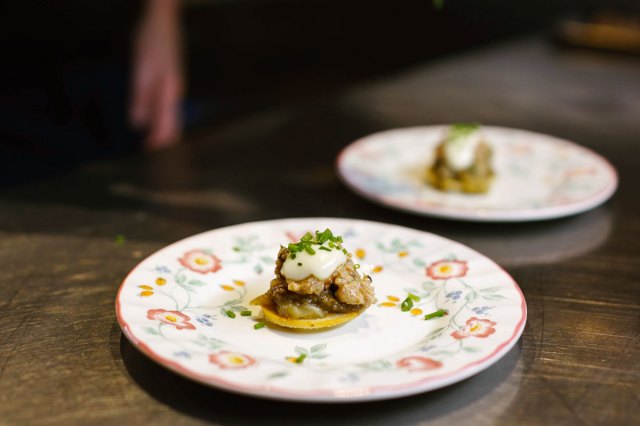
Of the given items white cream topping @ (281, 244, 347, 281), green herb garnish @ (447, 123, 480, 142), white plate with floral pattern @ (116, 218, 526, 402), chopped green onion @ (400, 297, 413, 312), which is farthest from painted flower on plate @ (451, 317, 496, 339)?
Result: green herb garnish @ (447, 123, 480, 142)

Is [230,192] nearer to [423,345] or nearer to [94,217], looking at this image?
[94,217]

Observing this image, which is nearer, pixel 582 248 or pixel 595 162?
pixel 582 248

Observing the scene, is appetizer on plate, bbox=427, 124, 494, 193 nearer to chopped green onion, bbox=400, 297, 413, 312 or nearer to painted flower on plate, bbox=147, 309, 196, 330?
chopped green onion, bbox=400, 297, 413, 312

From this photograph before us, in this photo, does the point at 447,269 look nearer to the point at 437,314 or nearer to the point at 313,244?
the point at 437,314

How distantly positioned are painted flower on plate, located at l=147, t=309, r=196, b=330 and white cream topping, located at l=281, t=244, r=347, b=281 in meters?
0.18

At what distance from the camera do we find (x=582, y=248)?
5.44ft

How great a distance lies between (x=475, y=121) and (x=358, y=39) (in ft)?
12.2

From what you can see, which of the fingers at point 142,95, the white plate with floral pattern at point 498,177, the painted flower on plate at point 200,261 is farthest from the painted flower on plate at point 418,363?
the fingers at point 142,95

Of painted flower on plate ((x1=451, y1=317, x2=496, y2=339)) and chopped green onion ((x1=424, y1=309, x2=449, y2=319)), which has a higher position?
painted flower on plate ((x1=451, y1=317, x2=496, y2=339))

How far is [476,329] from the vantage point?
1175mm

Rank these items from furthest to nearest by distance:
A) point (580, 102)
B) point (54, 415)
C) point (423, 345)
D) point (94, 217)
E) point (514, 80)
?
point (514, 80), point (580, 102), point (94, 217), point (423, 345), point (54, 415)

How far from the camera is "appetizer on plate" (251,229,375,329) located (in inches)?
49.1

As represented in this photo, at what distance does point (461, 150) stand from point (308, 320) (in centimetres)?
88

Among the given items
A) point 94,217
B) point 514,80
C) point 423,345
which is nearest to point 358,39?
point 514,80
